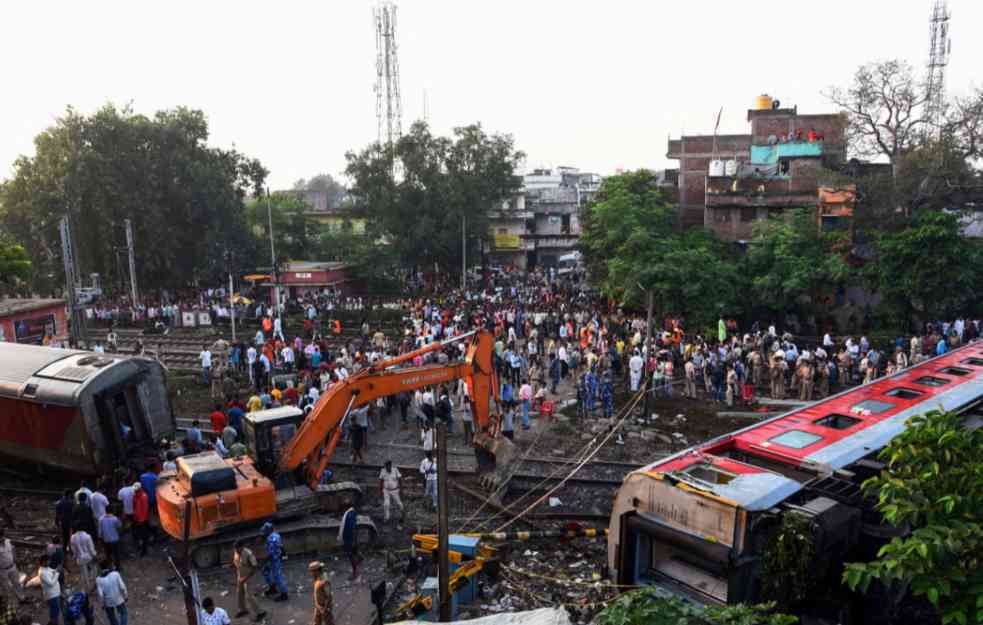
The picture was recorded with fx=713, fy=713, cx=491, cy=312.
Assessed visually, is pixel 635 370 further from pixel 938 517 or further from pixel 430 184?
pixel 430 184

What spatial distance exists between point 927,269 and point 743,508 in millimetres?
23801

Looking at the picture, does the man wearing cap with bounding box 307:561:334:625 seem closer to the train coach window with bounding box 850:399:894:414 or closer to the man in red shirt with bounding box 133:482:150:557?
the man in red shirt with bounding box 133:482:150:557

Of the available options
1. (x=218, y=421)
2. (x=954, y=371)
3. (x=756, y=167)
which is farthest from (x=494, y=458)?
(x=756, y=167)

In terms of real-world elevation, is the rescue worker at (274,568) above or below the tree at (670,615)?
below

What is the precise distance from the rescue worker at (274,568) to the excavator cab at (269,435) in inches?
83.8

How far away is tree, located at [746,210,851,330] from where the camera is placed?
30469mm

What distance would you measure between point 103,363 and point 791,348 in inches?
785

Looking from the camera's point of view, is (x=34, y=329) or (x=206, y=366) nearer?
(x=206, y=366)

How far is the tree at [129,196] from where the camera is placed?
3828 cm

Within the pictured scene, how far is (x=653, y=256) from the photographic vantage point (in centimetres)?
3191

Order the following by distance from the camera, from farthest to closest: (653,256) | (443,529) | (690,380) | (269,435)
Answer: (653,256)
(690,380)
(269,435)
(443,529)

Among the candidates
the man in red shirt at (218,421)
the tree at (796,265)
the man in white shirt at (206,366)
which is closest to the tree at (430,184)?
the tree at (796,265)

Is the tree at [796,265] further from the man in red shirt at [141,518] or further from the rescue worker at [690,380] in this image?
the man in red shirt at [141,518]

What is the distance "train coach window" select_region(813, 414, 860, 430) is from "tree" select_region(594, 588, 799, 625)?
817 centimetres
